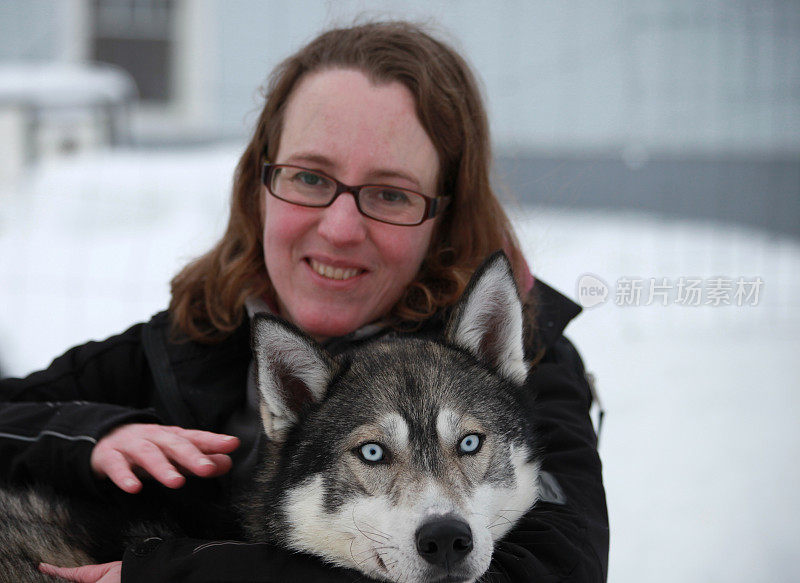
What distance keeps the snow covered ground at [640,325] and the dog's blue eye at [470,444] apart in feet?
3.94

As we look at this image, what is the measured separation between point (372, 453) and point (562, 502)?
1.54ft

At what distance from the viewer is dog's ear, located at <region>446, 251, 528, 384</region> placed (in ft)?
5.46

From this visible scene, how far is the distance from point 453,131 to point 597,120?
469 centimetres

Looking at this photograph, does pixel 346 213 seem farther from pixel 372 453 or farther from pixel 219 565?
pixel 219 565

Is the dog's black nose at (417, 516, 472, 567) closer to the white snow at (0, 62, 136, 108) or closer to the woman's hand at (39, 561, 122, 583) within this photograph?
the woman's hand at (39, 561, 122, 583)

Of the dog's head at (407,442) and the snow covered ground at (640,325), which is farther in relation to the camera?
the snow covered ground at (640,325)

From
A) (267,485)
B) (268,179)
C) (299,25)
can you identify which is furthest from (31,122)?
(267,485)

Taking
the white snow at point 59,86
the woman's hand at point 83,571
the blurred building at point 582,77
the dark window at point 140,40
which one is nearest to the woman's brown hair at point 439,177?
the woman's hand at point 83,571

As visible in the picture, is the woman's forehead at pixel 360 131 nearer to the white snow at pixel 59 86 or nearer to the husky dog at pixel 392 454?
the husky dog at pixel 392 454

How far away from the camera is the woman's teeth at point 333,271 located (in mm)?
2023

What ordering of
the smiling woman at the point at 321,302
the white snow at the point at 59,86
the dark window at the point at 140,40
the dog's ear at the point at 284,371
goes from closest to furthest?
the dog's ear at the point at 284,371
the smiling woman at the point at 321,302
the white snow at the point at 59,86
the dark window at the point at 140,40

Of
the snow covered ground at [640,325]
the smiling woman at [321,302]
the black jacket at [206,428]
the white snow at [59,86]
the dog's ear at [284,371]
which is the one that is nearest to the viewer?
the black jacket at [206,428]

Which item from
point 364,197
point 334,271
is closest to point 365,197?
point 364,197

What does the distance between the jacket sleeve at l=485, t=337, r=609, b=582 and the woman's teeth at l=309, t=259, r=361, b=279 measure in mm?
580
